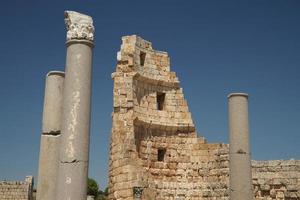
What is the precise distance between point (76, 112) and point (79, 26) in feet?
6.46

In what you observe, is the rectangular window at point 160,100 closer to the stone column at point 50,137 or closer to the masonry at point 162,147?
the masonry at point 162,147

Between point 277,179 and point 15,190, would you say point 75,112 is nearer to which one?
point 277,179

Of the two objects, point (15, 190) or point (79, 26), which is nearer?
point (79, 26)

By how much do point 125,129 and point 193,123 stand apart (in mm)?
4166

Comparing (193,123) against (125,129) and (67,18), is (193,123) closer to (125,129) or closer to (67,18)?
(125,129)

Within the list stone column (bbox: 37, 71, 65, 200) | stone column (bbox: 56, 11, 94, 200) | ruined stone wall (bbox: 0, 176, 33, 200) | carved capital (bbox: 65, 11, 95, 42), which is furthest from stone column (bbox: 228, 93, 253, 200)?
ruined stone wall (bbox: 0, 176, 33, 200)

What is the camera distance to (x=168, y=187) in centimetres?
1970

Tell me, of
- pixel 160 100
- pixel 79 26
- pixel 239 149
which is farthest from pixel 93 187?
pixel 79 26

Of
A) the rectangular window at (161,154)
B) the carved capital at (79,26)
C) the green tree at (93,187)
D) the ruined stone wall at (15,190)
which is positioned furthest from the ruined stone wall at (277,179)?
the green tree at (93,187)

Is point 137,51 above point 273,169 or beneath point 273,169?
above

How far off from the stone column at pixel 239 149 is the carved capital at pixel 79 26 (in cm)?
571

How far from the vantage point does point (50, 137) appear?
1129cm

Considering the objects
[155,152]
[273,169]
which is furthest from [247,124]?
[155,152]

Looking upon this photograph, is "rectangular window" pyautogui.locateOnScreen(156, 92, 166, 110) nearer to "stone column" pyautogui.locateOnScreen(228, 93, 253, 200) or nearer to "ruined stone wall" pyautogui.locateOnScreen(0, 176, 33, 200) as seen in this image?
"stone column" pyautogui.locateOnScreen(228, 93, 253, 200)
